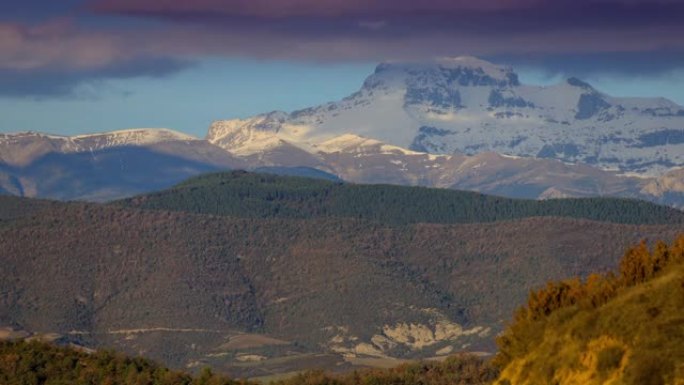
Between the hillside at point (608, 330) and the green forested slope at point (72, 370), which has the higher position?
the hillside at point (608, 330)

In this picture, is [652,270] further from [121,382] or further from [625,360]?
[121,382]

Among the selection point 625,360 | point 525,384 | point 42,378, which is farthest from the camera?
point 42,378

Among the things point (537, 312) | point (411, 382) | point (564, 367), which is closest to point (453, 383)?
point (411, 382)

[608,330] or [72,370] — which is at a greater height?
[608,330]

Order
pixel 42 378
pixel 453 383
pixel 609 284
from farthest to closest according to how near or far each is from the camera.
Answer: pixel 453 383, pixel 42 378, pixel 609 284

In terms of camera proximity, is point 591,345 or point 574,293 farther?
point 574,293

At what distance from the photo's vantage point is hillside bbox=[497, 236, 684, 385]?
246 feet

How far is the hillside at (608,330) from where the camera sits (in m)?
75.1

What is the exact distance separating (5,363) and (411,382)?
4556 cm

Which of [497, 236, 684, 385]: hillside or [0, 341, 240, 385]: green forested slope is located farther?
[0, 341, 240, 385]: green forested slope

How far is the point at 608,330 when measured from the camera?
3113 inches

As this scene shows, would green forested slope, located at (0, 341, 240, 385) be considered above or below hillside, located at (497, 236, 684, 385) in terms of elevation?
below

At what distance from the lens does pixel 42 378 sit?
151000mm

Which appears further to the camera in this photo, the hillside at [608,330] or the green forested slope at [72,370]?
the green forested slope at [72,370]
